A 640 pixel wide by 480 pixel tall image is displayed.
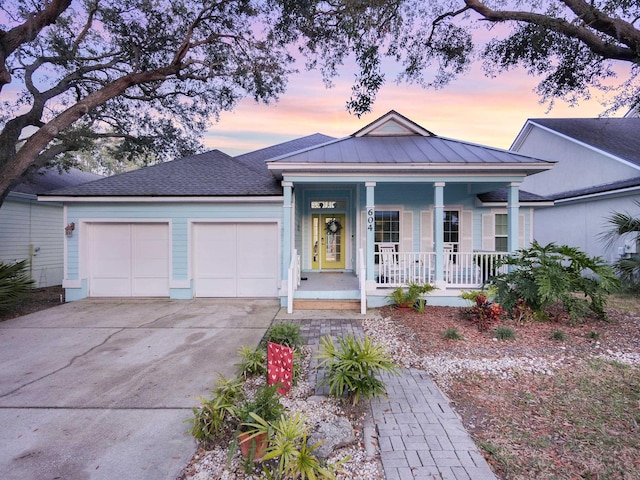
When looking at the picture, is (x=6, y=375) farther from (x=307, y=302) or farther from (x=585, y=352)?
(x=585, y=352)

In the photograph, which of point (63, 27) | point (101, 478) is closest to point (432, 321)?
point (101, 478)

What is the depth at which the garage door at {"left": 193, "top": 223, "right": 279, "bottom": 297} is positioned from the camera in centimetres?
877

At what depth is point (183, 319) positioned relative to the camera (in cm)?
677

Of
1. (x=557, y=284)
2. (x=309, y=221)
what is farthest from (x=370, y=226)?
(x=557, y=284)

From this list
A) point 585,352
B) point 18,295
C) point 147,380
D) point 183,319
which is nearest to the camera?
point 147,380

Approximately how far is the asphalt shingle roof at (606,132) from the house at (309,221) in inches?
173

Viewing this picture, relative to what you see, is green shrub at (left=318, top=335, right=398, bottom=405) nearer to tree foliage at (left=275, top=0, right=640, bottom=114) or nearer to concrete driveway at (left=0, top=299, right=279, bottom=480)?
concrete driveway at (left=0, top=299, right=279, bottom=480)

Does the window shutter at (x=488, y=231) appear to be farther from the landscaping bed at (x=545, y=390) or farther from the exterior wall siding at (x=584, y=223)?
the landscaping bed at (x=545, y=390)

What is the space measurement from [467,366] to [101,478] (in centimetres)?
396

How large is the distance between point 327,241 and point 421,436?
8102 mm

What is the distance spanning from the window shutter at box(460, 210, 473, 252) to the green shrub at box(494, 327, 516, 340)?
4937mm

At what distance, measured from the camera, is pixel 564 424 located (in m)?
2.96

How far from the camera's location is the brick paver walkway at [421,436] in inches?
92.2

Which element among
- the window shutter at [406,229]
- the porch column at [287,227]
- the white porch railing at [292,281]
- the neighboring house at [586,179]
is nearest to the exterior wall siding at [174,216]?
the porch column at [287,227]
